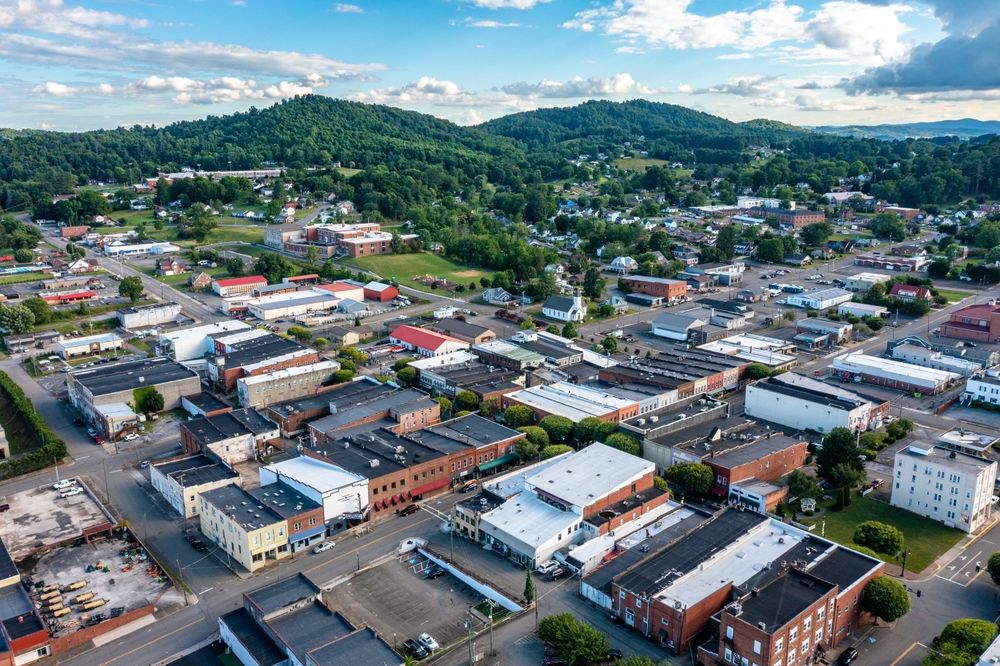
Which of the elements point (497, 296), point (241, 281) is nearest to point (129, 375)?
point (241, 281)

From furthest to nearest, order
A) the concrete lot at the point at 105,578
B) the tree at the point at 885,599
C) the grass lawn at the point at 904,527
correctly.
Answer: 1. the grass lawn at the point at 904,527
2. the concrete lot at the point at 105,578
3. the tree at the point at 885,599

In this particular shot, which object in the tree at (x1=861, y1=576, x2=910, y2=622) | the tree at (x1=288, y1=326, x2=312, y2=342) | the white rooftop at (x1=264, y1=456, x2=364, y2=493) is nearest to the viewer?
the tree at (x1=861, y1=576, x2=910, y2=622)

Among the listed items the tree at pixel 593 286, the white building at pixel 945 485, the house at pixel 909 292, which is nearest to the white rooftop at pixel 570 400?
the white building at pixel 945 485

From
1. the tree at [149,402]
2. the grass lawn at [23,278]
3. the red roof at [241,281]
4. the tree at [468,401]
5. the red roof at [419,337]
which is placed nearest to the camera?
the tree at [468,401]

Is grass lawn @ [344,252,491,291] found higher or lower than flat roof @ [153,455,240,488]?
higher

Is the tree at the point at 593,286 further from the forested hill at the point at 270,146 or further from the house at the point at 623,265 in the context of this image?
the forested hill at the point at 270,146

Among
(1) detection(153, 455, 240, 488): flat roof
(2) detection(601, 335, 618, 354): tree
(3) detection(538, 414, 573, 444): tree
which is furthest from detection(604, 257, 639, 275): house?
(1) detection(153, 455, 240, 488): flat roof

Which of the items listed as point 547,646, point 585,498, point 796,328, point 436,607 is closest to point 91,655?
point 436,607

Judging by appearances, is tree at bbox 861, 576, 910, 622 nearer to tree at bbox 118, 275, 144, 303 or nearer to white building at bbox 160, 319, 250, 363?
white building at bbox 160, 319, 250, 363
